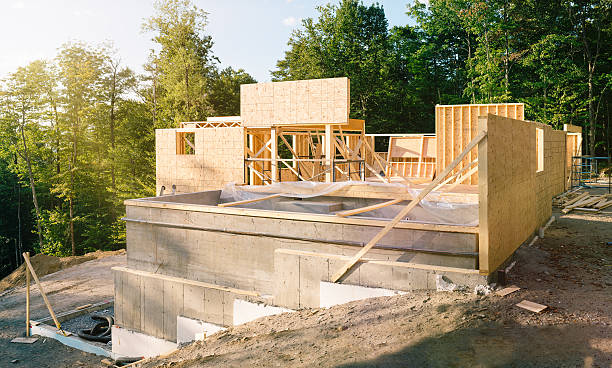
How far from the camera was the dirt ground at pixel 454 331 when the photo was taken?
4.83 metres

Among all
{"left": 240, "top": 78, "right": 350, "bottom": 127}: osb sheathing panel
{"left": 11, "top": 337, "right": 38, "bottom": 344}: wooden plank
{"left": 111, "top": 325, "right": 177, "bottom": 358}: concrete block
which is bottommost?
{"left": 11, "top": 337, "right": 38, "bottom": 344}: wooden plank

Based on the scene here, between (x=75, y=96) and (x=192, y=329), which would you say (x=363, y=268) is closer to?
(x=192, y=329)

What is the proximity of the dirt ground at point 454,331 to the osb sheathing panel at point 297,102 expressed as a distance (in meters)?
7.50

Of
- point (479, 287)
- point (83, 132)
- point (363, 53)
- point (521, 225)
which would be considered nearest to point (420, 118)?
point (363, 53)

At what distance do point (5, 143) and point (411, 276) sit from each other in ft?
127

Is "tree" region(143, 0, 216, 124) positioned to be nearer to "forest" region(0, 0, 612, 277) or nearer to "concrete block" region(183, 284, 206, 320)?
"forest" region(0, 0, 612, 277)

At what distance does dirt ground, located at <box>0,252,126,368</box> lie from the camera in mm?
11750

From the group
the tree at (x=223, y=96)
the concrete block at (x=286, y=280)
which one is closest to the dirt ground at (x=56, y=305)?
the concrete block at (x=286, y=280)

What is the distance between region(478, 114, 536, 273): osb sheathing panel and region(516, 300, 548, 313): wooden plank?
0.62 meters

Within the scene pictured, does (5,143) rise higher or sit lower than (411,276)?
higher

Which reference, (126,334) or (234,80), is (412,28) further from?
(126,334)

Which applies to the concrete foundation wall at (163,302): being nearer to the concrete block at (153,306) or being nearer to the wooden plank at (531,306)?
the concrete block at (153,306)

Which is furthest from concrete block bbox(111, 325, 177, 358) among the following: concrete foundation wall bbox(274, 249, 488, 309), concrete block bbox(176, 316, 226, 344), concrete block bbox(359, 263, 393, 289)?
concrete block bbox(359, 263, 393, 289)

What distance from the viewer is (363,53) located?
40031 mm
